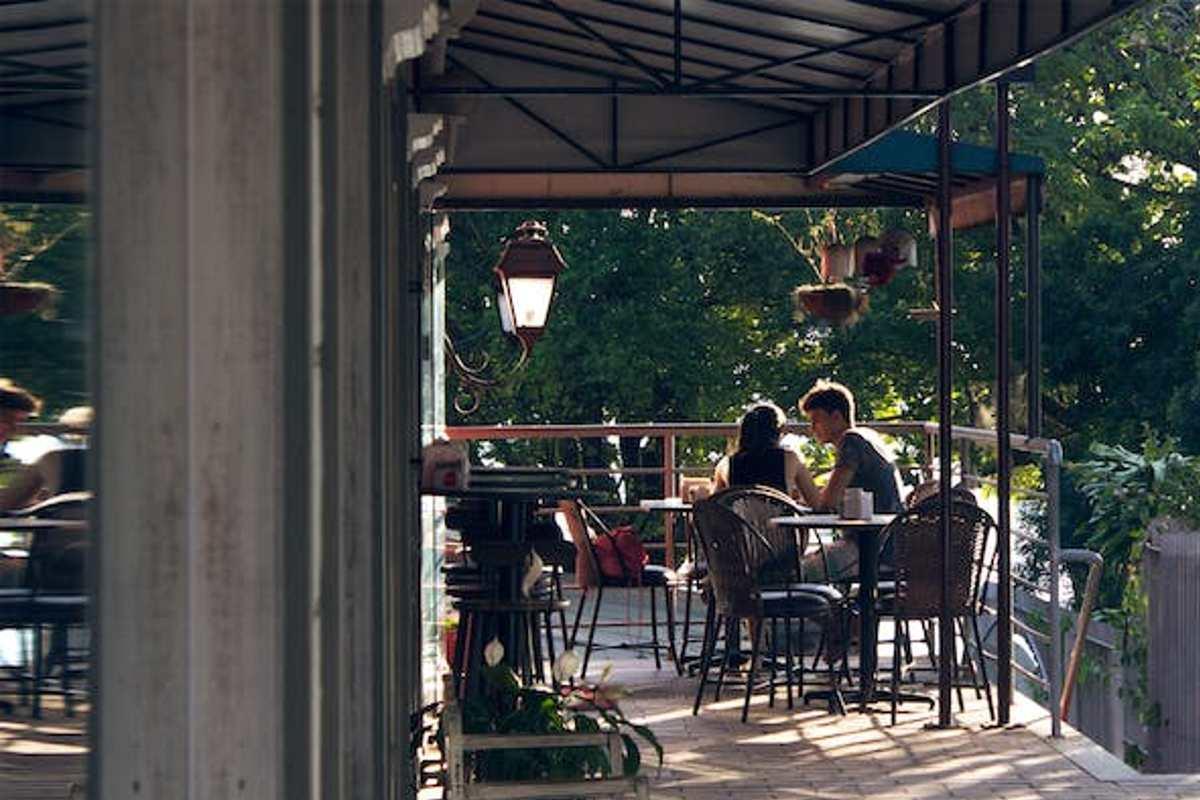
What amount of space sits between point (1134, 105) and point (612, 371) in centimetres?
611

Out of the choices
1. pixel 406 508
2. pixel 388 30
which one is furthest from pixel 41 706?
pixel 406 508

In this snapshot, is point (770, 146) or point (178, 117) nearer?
point (178, 117)

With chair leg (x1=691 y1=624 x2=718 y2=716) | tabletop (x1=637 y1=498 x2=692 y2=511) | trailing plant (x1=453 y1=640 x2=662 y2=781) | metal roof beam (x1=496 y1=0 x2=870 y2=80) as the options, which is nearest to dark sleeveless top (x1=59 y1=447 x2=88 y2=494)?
trailing plant (x1=453 y1=640 x2=662 y2=781)

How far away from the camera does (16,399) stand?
1166 mm

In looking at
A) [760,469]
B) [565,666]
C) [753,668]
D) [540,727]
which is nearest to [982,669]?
[753,668]

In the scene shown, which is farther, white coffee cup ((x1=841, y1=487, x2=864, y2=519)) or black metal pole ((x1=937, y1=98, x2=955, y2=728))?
white coffee cup ((x1=841, y1=487, x2=864, y2=519))

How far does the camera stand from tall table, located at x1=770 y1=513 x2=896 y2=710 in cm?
834

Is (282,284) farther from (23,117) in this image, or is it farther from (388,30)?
(388,30)

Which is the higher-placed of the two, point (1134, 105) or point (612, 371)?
point (1134, 105)

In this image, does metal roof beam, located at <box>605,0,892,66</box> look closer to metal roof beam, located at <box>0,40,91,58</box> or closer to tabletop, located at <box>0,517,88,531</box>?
metal roof beam, located at <box>0,40,91,58</box>

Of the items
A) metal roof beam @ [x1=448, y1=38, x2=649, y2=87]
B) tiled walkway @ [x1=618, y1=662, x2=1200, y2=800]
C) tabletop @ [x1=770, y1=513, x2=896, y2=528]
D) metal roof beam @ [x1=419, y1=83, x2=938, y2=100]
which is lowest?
tiled walkway @ [x1=618, y1=662, x2=1200, y2=800]

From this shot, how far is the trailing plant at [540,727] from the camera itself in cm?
484

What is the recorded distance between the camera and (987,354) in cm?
2377

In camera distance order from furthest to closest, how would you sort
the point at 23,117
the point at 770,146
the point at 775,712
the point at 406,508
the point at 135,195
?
1. the point at 770,146
2. the point at 775,712
3. the point at 406,508
4. the point at 135,195
5. the point at 23,117
